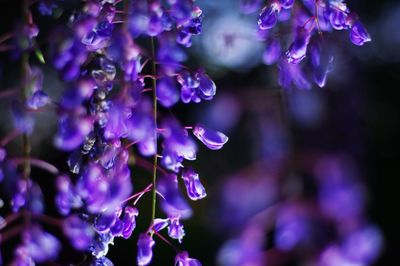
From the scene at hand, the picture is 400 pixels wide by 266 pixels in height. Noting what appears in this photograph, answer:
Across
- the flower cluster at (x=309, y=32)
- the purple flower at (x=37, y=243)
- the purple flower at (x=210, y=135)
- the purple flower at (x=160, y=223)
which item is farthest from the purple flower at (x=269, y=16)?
the purple flower at (x=37, y=243)

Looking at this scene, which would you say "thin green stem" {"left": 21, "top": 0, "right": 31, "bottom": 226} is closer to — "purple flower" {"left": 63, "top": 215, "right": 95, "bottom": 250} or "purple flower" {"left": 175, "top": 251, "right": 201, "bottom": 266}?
"purple flower" {"left": 63, "top": 215, "right": 95, "bottom": 250}

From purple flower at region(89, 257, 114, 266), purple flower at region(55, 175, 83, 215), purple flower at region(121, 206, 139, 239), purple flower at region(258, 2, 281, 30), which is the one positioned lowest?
purple flower at region(89, 257, 114, 266)

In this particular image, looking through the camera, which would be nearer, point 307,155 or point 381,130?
point 307,155

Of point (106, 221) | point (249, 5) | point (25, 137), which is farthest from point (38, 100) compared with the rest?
point (249, 5)

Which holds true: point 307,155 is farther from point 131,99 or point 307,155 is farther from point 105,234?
point 105,234

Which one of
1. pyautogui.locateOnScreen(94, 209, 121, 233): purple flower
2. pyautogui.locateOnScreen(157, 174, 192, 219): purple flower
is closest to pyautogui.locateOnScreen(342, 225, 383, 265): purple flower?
pyautogui.locateOnScreen(157, 174, 192, 219): purple flower

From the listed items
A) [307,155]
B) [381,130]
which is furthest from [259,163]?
[381,130]

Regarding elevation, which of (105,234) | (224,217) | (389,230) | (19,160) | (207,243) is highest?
(224,217)
